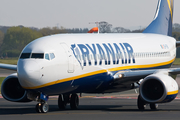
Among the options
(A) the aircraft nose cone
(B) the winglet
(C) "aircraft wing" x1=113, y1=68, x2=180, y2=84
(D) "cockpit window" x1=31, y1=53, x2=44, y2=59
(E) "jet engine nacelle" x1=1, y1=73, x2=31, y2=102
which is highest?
(B) the winglet

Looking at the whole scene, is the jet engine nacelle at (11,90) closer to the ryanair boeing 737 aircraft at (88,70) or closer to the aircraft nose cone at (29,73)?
the ryanair boeing 737 aircraft at (88,70)

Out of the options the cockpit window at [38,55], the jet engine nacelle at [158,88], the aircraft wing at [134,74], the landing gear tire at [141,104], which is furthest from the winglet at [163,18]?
the cockpit window at [38,55]

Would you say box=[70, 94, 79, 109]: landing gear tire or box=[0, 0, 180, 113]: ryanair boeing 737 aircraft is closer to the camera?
box=[0, 0, 180, 113]: ryanair boeing 737 aircraft

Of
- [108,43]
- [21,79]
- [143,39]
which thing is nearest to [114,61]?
[108,43]

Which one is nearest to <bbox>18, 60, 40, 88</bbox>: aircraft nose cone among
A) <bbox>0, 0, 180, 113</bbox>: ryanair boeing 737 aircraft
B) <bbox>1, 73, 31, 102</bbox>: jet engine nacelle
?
<bbox>0, 0, 180, 113</bbox>: ryanair boeing 737 aircraft

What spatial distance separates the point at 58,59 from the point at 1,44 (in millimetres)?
102908

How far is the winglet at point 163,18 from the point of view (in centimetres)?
3410

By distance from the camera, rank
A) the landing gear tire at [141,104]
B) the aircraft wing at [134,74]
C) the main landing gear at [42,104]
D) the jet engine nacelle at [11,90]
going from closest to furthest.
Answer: the main landing gear at [42,104], the aircraft wing at [134,74], the landing gear tire at [141,104], the jet engine nacelle at [11,90]

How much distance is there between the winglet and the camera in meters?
34.1

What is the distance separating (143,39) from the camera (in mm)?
28672

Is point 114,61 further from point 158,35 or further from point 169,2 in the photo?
point 169,2

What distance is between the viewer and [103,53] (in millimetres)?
23938

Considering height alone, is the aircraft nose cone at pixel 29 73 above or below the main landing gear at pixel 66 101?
above

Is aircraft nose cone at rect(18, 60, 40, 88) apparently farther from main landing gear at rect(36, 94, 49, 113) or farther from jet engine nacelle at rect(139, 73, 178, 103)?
jet engine nacelle at rect(139, 73, 178, 103)
